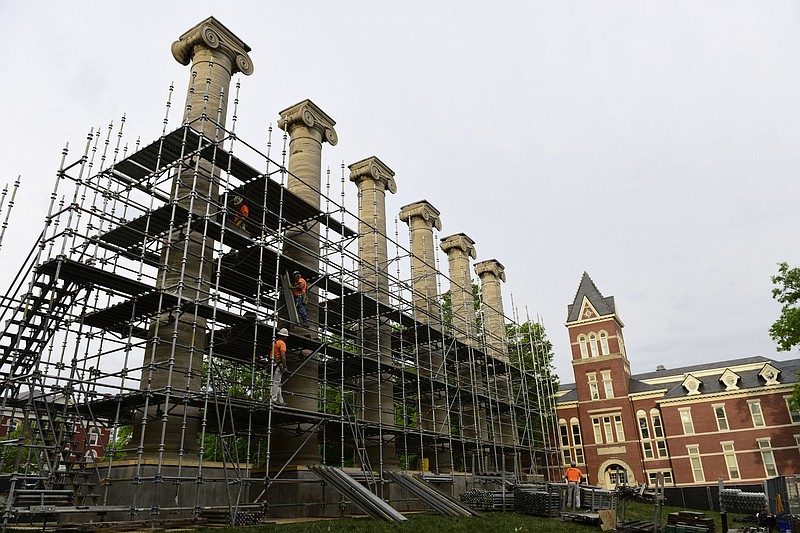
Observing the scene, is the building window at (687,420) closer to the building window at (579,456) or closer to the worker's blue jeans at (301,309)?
the building window at (579,456)

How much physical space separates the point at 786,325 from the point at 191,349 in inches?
1255

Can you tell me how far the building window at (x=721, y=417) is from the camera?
45.0m

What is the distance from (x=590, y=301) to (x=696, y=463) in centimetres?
1604

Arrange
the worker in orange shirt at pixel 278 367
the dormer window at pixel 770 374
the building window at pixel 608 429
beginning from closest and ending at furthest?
the worker in orange shirt at pixel 278 367 < the dormer window at pixel 770 374 < the building window at pixel 608 429

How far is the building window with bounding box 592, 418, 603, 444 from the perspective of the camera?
48938 millimetres

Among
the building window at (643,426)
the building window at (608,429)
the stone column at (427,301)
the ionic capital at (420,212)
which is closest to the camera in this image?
the stone column at (427,301)

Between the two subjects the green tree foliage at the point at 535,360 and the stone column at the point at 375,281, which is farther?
the green tree foliage at the point at 535,360

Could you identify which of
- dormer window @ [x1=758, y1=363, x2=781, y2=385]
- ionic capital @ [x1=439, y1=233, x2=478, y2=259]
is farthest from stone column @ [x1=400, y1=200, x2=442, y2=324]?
dormer window @ [x1=758, y1=363, x2=781, y2=385]

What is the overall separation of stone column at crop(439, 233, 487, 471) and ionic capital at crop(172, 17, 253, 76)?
16.8m

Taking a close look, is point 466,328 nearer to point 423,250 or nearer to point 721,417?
point 423,250

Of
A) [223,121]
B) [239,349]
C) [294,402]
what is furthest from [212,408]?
[223,121]

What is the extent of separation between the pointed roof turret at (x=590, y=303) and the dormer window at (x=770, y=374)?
12288mm

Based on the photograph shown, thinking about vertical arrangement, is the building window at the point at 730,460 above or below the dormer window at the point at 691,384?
below

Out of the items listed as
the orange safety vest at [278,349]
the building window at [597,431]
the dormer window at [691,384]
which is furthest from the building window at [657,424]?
the orange safety vest at [278,349]
